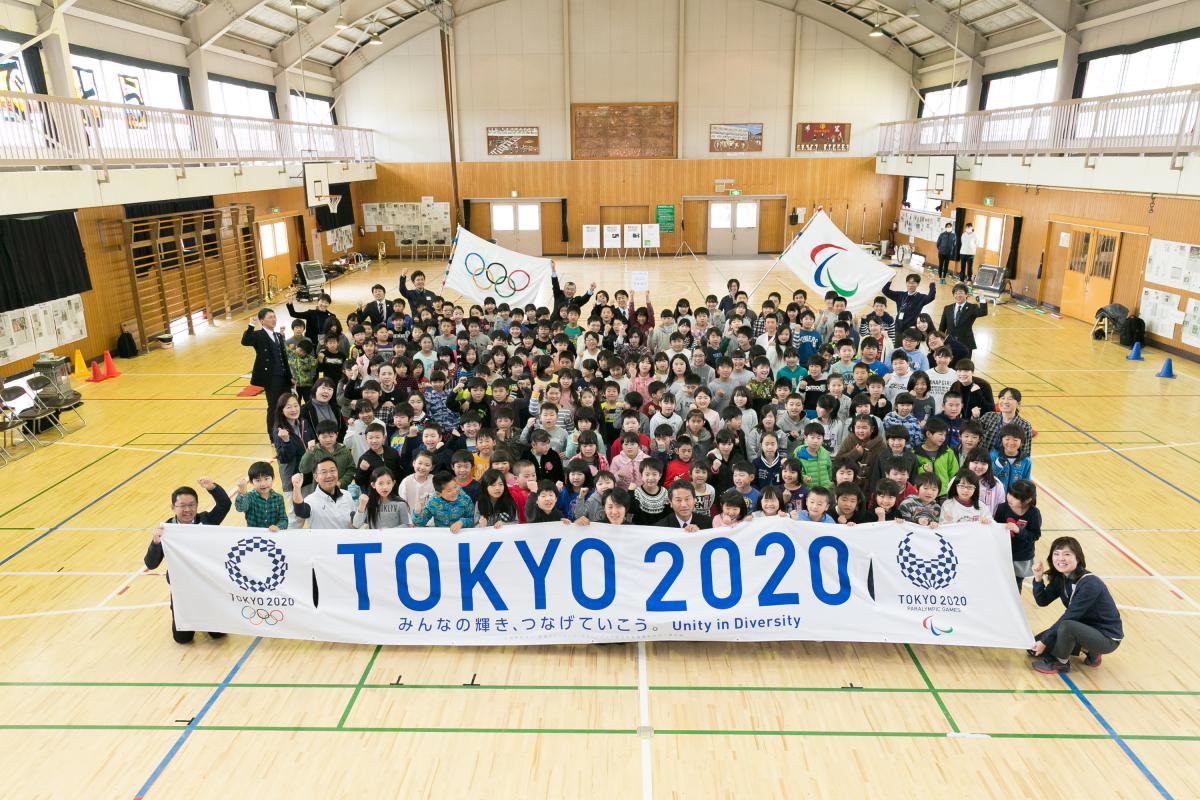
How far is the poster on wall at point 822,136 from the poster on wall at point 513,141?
36.8 feet

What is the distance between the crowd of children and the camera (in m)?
6.47

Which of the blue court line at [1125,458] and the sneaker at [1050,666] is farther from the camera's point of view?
the blue court line at [1125,458]

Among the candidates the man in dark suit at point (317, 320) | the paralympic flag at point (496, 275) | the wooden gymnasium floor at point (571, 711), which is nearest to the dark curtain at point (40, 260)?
the man in dark suit at point (317, 320)

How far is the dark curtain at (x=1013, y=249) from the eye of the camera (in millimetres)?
22906

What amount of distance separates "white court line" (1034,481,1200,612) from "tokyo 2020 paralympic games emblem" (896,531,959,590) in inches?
119

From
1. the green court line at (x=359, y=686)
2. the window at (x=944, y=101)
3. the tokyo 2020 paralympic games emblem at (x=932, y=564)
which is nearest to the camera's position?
the green court line at (x=359, y=686)

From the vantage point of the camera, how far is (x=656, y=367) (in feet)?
30.9

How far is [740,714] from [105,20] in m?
21.4

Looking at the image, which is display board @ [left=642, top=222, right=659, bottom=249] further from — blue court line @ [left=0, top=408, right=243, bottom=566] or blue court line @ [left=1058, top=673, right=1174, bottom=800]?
blue court line @ [left=1058, top=673, right=1174, bottom=800]

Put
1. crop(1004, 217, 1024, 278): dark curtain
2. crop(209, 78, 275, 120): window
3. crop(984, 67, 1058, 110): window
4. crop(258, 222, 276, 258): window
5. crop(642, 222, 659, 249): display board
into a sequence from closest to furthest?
crop(1004, 217, 1024, 278): dark curtain
crop(984, 67, 1058, 110): window
crop(209, 78, 275, 120): window
crop(258, 222, 276, 258): window
crop(642, 222, 659, 249): display board

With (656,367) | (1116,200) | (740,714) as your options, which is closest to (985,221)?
(1116,200)

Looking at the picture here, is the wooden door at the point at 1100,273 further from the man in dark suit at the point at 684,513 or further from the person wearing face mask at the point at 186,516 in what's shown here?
the person wearing face mask at the point at 186,516

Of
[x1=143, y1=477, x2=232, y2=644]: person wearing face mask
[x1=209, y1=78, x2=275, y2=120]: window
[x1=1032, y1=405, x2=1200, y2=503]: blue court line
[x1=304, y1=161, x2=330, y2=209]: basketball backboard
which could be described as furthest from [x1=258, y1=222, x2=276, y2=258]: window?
[x1=143, y1=477, x2=232, y2=644]: person wearing face mask

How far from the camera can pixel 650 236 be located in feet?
109
